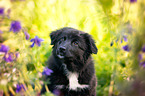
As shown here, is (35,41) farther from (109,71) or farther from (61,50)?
(109,71)

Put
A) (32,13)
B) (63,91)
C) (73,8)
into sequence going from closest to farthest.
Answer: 1. (63,91)
2. (32,13)
3. (73,8)

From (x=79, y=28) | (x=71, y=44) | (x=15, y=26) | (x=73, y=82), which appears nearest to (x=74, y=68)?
(x=73, y=82)

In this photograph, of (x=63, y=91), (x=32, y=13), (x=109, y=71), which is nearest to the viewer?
(x=63, y=91)

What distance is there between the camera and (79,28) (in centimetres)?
497

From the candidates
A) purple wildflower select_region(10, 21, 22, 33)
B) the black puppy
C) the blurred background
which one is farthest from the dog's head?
purple wildflower select_region(10, 21, 22, 33)

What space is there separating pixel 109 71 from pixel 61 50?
5.49 feet

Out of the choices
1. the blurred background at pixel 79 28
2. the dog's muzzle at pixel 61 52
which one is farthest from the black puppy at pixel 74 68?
the blurred background at pixel 79 28

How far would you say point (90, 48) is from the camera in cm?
303

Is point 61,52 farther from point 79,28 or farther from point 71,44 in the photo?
point 79,28

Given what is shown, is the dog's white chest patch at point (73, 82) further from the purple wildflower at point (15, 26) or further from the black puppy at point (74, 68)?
the purple wildflower at point (15, 26)

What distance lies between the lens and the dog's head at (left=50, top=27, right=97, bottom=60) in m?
2.74

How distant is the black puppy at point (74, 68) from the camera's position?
2.93 meters

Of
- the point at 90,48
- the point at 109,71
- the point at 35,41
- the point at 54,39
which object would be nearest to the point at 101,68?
the point at 109,71

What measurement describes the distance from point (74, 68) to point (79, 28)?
211 centimetres
